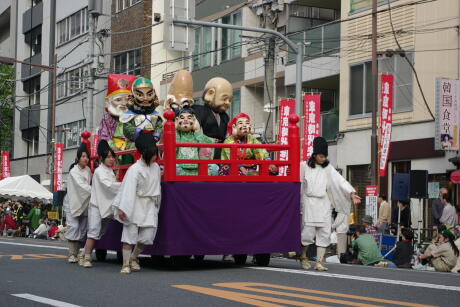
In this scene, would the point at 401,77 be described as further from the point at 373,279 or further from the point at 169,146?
the point at 373,279

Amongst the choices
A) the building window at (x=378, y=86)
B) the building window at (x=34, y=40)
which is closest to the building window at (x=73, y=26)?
the building window at (x=34, y=40)

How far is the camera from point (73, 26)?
51.1 meters

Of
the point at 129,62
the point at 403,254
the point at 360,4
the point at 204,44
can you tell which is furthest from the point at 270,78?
the point at 129,62

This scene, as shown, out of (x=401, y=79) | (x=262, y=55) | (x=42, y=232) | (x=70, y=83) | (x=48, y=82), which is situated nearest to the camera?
(x=401, y=79)

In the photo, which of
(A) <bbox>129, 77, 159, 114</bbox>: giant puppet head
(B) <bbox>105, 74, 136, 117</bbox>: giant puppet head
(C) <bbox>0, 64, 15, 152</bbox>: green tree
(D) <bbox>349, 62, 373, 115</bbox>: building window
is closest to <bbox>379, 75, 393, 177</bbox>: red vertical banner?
(D) <bbox>349, 62, 373, 115</bbox>: building window

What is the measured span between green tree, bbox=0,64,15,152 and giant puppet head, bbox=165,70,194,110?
44.1m

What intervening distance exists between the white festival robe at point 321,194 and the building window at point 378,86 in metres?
15.2

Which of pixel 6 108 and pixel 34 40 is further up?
pixel 34 40

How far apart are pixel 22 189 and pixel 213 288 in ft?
91.9

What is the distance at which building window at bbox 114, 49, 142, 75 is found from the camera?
147 ft

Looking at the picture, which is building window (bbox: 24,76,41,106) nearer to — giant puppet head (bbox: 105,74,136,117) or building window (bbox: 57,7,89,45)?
building window (bbox: 57,7,89,45)

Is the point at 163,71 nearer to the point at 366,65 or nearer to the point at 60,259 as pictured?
the point at 366,65

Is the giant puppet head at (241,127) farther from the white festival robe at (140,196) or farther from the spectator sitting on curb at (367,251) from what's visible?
the spectator sitting on curb at (367,251)

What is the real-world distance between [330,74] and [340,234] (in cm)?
1085
